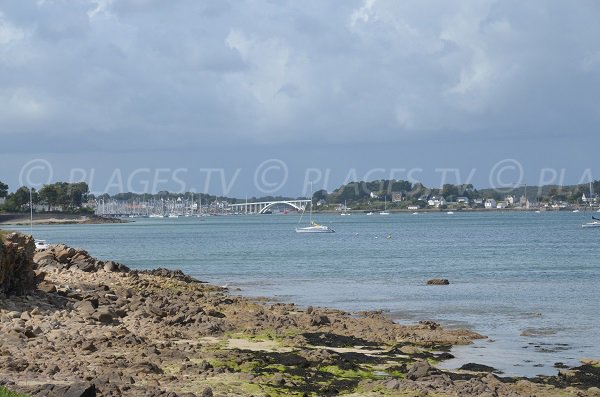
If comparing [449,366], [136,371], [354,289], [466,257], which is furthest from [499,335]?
[466,257]

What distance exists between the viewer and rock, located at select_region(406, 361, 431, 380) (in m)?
17.9

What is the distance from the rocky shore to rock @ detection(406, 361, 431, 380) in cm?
4

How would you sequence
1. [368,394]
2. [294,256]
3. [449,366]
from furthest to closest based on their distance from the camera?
[294,256]
[449,366]
[368,394]

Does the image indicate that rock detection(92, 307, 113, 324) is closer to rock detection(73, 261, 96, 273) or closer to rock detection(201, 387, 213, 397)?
rock detection(201, 387, 213, 397)

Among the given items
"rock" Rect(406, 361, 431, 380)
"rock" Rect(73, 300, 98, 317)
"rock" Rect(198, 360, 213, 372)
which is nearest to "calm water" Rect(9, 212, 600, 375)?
"rock" Rect(406, 361, 431, 380)

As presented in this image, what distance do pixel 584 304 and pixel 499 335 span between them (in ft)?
31.9

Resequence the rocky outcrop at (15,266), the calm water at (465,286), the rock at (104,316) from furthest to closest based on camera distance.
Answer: the rocky outcrop at (15,266) < the calm water at (465,286) < the rock at (104,316)

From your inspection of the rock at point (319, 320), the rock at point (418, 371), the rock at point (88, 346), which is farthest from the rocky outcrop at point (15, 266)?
the rock at point (418, 371)

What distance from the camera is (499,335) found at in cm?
2644

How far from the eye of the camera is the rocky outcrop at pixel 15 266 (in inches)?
1041

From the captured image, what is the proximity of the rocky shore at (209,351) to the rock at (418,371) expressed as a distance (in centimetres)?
4

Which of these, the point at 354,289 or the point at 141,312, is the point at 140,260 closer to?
the point at 354,289

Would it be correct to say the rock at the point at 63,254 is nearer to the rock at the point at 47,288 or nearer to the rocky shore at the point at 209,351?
the rocky shore at the point at 209,351

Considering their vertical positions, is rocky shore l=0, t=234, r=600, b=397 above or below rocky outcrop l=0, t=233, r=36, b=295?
below
